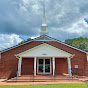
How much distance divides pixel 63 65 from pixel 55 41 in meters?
4.36

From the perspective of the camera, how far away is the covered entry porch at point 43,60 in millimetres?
13438

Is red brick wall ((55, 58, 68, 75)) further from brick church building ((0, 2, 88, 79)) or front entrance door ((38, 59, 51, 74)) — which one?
front entrance door ((38, 59, 51, 74))

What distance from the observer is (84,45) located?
5069 cm

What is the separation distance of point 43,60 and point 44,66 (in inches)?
36.4

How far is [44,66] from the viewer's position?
14.7 meters

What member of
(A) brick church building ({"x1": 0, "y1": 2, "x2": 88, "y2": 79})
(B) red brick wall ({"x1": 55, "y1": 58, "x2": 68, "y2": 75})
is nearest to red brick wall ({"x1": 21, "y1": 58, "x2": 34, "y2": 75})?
(A) brick church building ({"x1": 0, "y1": 2, "x2": 88, "y2": 79})

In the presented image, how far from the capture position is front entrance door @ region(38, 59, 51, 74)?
14.7 meters

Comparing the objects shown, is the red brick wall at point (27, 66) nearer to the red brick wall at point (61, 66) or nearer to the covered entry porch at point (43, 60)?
the covered entry porch at point (43, 60)

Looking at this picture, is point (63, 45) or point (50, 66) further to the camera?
point (63, 45)

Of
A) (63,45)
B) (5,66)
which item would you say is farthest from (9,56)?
(63,45)

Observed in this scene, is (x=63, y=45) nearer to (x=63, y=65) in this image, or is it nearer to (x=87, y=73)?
(x=63, y=65)

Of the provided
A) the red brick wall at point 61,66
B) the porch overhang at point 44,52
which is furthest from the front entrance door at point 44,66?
the porch overhang at point 44,52

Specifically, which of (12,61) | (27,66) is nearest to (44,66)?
(27,66)

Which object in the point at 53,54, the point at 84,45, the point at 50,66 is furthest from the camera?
the point at 84,45
